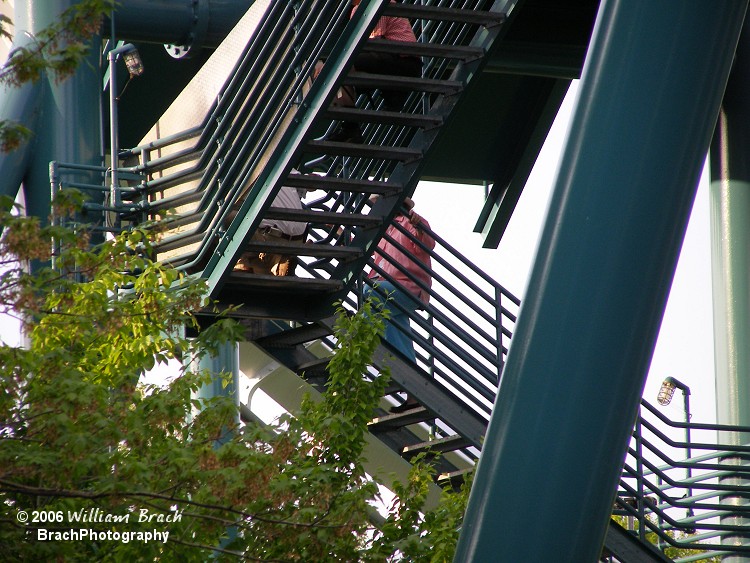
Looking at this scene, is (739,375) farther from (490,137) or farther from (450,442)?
(490,137)

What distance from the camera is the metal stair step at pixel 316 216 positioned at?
10094 mm

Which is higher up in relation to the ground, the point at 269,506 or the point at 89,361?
the point at 89,361

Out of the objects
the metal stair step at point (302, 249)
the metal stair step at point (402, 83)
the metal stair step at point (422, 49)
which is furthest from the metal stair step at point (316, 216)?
the metal stair step at point (422, 49)

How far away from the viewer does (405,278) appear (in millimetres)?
12078

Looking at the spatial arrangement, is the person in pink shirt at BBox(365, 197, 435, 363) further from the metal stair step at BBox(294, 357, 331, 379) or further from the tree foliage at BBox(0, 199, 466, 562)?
the tree foliage at BBox(0, 199, 466, 562)

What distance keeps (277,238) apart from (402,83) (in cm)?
168

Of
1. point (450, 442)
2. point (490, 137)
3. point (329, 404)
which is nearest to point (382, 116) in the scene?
point (329, 404)

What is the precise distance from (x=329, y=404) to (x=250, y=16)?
3665 millimetres

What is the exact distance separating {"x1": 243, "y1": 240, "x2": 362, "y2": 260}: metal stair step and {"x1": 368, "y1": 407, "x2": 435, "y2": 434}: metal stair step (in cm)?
163

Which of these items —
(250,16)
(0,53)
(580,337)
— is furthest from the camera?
(0,53)

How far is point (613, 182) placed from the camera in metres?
5.68

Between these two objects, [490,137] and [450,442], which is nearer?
[450,442]

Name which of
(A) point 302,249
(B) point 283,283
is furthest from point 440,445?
(A) point 302,249

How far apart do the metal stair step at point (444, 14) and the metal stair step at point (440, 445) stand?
3.46 m
